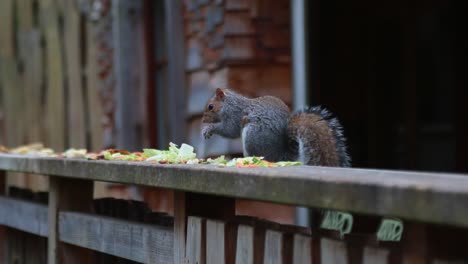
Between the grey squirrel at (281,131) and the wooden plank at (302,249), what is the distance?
1022 millimetres

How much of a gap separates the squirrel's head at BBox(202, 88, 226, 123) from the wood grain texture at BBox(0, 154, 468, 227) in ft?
2.49

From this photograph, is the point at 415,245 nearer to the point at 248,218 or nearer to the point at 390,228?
the point at 248,218

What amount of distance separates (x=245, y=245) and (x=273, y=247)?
106 millimetres

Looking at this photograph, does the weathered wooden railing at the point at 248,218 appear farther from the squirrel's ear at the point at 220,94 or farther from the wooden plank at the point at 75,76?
the wooden plank at the point at 75,76

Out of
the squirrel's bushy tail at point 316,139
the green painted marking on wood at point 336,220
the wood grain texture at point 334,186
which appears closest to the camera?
the wood grain texture at point 334,186

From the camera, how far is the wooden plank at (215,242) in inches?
80.0

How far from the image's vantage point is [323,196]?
156 centimetres

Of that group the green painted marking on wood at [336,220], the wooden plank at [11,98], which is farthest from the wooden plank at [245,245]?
the wooden plank at [11,98]

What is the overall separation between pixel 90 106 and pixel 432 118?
3334 millimetres

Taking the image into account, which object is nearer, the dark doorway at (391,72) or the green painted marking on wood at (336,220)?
the green painted marking on wood at (336,220)

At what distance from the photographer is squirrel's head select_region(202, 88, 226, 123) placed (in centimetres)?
306

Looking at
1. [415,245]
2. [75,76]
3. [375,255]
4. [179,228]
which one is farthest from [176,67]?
[415,245]

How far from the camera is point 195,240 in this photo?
6.95ft

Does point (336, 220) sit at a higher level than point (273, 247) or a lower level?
lower
